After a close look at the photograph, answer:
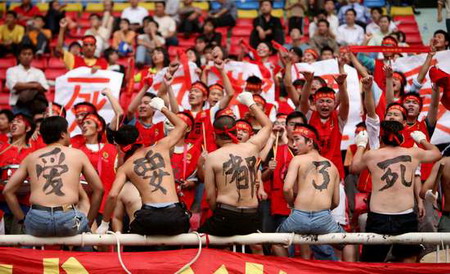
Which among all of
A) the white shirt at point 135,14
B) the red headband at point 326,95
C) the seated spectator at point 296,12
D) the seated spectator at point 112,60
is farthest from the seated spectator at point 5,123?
the seated spectator at point 296,12

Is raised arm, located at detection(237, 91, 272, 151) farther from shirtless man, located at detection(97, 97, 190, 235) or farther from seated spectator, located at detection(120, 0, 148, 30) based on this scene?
seated spectator, located at detection(120, 0, 148, 30)

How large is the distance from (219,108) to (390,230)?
350cm

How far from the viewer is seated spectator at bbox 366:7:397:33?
16.6 meters

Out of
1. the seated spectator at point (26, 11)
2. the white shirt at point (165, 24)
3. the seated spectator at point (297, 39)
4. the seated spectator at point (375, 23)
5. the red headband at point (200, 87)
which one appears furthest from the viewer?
the seated spectator at point (26, 11)

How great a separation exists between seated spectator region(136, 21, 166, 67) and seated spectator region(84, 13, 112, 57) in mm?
801

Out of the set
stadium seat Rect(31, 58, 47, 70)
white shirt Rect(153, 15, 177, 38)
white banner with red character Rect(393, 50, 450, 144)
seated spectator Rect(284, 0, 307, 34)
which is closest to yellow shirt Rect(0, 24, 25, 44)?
stadium seat Rect(31, 58, 47, 70)

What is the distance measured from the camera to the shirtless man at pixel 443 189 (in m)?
9.47

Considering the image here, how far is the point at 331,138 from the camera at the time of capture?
10.7 m

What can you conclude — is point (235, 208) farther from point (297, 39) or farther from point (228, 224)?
point (297, 39)

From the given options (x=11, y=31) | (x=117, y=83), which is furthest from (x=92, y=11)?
(x=117, y=83)

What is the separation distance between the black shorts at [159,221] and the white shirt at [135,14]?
9.54 m

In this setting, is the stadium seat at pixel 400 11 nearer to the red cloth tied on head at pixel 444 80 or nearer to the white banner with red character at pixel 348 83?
the white banner with red character at pixel 348 83

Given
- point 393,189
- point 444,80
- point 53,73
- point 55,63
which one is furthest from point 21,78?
point 393,189

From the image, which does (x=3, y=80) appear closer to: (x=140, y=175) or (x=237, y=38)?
(x=237, y=38)
